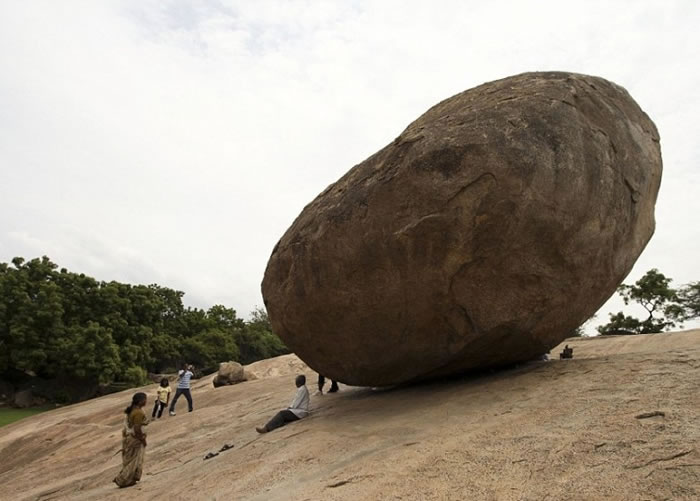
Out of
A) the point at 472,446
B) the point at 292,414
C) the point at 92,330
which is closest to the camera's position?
the point at 472,446

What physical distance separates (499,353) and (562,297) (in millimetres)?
1103

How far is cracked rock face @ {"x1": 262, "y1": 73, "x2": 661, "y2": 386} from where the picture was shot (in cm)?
574

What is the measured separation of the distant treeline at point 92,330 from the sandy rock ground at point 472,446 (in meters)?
20.5

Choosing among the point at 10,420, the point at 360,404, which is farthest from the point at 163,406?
the point at 10,420

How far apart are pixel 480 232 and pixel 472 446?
232 centimetres

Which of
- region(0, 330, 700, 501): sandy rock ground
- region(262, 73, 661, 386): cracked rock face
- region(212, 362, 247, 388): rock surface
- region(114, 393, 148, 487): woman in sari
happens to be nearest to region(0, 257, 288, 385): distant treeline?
region(212, 362, 247, 388): rock surface

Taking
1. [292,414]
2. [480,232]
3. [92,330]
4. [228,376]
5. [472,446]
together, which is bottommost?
[472,446]

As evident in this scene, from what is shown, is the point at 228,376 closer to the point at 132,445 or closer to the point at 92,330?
the point at 132,445

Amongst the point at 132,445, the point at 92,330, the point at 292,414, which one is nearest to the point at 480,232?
the point at 292,414

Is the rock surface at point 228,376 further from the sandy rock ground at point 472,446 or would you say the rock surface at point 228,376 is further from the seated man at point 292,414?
the seated man at point 292,414

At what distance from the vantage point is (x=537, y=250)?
5.98 metres

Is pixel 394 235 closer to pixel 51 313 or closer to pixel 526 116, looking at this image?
pixel 526 116

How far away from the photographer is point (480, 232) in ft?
19.0

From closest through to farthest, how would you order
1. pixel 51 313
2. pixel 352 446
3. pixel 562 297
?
pixel 352 446
pixel 562 297
pixel 51 313
